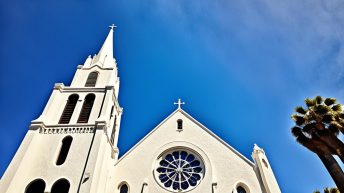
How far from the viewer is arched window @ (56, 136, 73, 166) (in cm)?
1838

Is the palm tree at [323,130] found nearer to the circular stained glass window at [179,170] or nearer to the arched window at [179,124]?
the circular stained glass window at [179,170]

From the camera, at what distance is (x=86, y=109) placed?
2212cm

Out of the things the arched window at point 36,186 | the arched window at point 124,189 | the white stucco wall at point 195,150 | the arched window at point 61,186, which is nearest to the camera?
the arched window at point 61,186

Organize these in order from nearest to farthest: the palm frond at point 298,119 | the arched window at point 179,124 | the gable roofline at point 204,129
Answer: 1. the palm frond at point 298,119
2. the gable roofline at point 204,129
3. the arched window at point 179,124

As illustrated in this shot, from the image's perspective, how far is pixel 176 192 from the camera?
17531 mm

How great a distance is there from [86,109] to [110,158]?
15.7 feet

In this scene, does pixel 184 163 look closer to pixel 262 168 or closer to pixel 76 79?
pixel 262 168

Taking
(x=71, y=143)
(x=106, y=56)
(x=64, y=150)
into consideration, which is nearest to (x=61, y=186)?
(x=64, y=150)

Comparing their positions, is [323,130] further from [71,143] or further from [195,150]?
[71,143]

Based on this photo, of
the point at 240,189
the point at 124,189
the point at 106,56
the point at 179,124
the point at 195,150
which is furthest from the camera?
the point at 106,56

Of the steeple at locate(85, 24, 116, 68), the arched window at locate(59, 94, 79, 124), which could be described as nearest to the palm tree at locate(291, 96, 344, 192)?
the arched window at locate(59, 94, 79, 124)

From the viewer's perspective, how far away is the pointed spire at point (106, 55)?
2775 centimetres

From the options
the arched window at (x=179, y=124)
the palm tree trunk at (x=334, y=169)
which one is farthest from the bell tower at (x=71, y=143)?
the palm tree trunk at (x=334, y=169)

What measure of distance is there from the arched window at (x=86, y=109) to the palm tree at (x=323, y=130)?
596 inches
